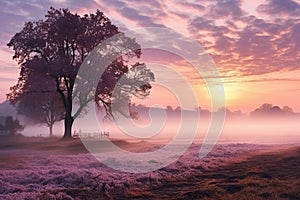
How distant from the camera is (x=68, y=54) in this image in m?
57.6

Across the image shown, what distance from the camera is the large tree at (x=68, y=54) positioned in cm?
5481

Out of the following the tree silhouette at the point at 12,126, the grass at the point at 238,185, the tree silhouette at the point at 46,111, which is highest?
the tree silhouette at the point at 46,111

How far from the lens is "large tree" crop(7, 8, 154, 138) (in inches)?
2158

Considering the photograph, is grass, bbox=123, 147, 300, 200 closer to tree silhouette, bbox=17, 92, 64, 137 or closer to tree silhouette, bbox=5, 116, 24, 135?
tree silhouette, bbox=17, 92, 64, 137

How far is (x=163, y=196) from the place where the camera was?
749 inches

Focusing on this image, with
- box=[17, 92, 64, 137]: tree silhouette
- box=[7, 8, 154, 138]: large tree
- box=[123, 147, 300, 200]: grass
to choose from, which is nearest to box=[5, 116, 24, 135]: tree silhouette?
box=[17, 92, 64, 137]: tree silhouette

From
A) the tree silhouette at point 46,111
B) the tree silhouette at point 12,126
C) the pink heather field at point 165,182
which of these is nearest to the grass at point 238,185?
the pink heather field at point 165,182

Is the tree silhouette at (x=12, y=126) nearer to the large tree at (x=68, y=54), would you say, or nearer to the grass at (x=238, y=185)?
the large tree at (x=68, y=54)

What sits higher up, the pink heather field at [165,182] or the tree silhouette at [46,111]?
the tree silhouette at [46,111]

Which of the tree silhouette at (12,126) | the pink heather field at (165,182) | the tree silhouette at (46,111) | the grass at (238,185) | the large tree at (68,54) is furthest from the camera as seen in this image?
the tree silhouette at (12,126)

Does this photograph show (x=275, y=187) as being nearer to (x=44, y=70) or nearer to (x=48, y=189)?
(x=48, y=189)

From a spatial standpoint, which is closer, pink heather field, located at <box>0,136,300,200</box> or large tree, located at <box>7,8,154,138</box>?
pink heather field, located at <box>0,136,300,200</box>

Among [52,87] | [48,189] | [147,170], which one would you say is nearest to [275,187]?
[147,170]

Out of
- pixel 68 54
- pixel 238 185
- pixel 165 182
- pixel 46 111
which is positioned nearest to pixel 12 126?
pixel 46 111
